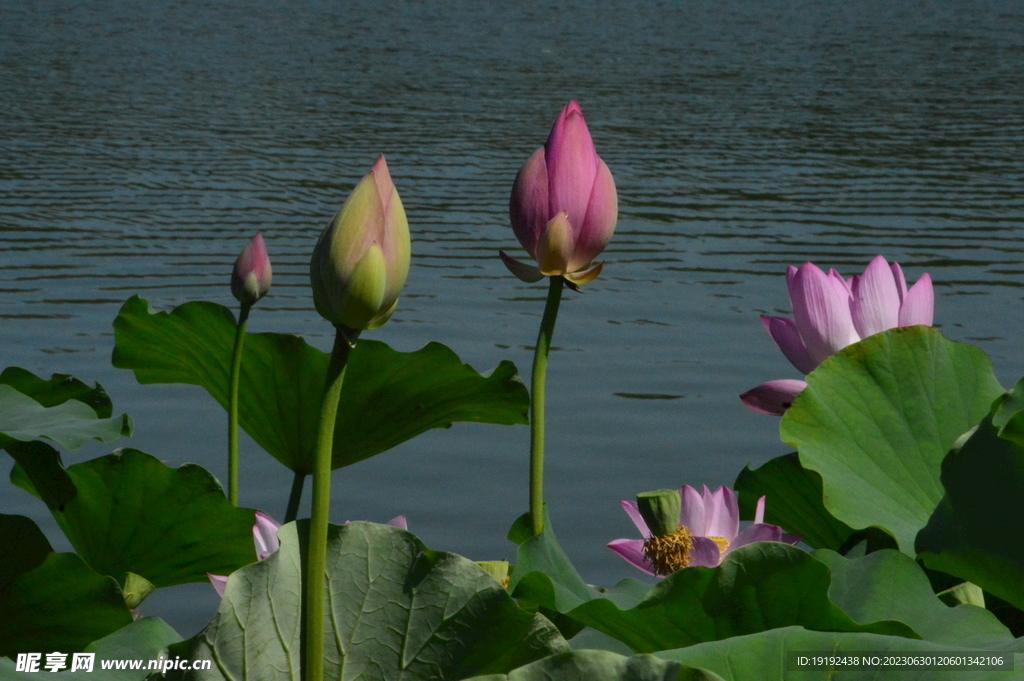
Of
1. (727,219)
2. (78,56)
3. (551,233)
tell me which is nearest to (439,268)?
(727,219)

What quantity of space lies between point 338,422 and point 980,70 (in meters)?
12.4

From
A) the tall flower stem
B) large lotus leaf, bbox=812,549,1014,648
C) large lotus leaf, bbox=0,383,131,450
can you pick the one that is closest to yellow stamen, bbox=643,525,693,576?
large lotus leaf, bbox=812,549,1014,648

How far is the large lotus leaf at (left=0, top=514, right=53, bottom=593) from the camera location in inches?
45.8

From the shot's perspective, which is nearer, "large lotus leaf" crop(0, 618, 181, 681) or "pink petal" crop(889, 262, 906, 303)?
"large lotus leaf" crop(0, 618, 181, 681)

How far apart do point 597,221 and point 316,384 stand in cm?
57

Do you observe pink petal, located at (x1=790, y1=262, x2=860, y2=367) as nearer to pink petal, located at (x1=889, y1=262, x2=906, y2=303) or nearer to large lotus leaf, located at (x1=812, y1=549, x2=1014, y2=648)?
pink petal, located at (x1=889, y1=262, x2=906, y2=303)

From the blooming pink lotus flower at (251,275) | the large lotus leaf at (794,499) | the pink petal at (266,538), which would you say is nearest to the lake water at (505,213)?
the blooming pink lotus flower at (251,275)

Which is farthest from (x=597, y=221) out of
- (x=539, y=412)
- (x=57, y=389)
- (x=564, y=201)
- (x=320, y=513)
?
(x=57, y=389)

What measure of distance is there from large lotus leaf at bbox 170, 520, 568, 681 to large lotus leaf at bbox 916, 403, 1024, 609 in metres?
0.36

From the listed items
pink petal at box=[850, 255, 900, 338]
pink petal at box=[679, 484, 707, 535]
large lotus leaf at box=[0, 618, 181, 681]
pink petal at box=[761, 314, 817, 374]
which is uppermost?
pink petal at box=[850, 255, 900, 338]

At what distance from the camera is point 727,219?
6012mm

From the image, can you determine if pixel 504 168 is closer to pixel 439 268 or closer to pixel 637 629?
pixel 439 268

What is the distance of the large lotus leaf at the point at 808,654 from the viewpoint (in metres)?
0.67

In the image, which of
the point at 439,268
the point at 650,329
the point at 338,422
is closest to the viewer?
the point at 338,422
